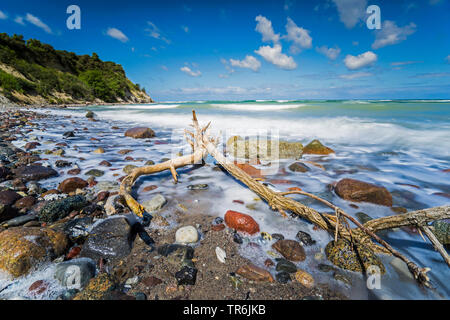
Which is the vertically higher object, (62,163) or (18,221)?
(62,163)

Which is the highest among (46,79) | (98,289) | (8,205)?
(46,79)

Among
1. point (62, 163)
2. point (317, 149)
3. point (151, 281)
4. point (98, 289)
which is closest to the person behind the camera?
point (98, 289)

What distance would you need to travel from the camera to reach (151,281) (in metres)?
1.48

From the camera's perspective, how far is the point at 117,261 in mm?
1668

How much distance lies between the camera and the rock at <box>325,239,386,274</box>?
1.62 meters

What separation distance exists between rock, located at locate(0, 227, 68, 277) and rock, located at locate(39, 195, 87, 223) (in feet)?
1.75

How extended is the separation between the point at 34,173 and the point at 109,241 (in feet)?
8.32

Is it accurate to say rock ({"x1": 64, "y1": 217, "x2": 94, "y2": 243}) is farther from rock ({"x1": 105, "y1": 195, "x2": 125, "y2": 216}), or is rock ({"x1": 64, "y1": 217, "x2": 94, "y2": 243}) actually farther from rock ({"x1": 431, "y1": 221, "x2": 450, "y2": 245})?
rock ({"x1": 431, "y1": 221, "x2": 450, "y2": 245})

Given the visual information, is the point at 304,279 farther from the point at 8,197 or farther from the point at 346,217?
the point at 8,197

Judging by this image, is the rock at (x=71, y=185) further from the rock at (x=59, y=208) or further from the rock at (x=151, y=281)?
the rock at (x=151, y=281)

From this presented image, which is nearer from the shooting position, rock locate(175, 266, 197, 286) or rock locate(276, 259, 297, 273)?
rock locate(175, 266, 197, 286)

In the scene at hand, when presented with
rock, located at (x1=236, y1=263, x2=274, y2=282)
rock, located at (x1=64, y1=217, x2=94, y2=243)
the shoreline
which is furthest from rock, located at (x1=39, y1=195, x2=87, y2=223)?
rock, located at (x1=236, y1=263, x2=274, y2=282)

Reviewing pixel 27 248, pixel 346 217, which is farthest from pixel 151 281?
pixel 346 217
